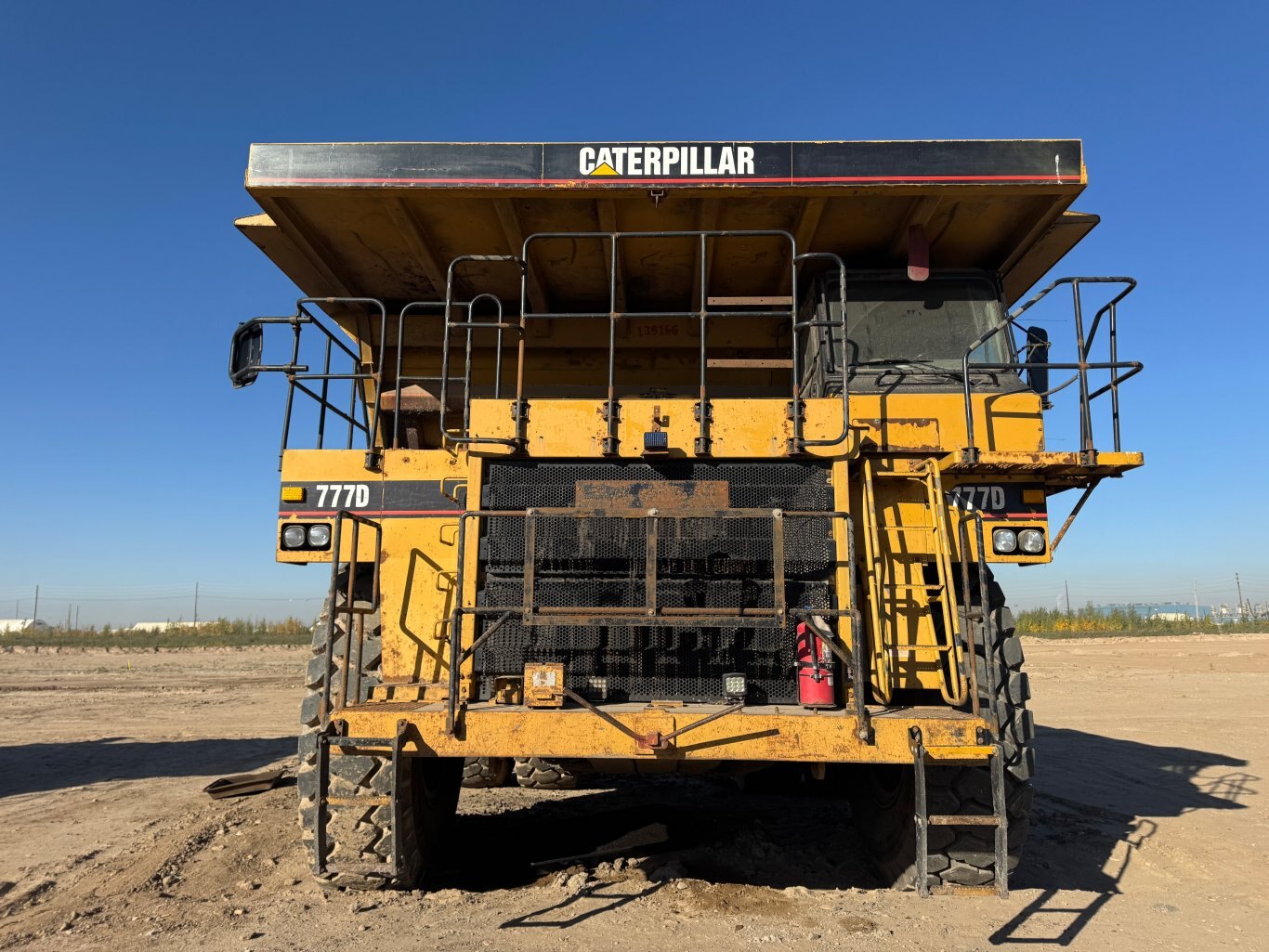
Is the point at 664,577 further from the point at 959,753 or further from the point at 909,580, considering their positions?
the point at 959,753

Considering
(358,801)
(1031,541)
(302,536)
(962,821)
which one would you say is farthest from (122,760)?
(1031,541)

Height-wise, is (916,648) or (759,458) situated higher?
(759,458)

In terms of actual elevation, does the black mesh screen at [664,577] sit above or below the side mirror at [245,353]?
below

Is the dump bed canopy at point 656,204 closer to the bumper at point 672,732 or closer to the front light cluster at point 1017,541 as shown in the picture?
the front light cluster at point 1017,541

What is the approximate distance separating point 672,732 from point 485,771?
3.29 metres

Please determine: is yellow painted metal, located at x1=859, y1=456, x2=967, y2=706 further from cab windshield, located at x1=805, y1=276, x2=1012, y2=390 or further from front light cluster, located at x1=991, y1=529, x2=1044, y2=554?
cab windshield, located at x1=805, y1=276, x2=1012, y2=390

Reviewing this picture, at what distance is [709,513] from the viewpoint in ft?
13.4

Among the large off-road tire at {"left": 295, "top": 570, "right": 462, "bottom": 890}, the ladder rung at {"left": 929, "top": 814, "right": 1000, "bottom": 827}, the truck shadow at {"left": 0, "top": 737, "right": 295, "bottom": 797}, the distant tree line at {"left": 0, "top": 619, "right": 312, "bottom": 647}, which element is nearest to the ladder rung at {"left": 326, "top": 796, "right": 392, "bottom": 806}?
the large off-road tire at {"left": 295, "top": 570, "right": 462, "bottom": 890}

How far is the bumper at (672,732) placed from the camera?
358cm

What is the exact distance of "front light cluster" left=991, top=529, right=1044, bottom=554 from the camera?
4668 mm

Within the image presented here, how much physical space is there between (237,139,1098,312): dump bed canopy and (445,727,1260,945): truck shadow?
368 cm

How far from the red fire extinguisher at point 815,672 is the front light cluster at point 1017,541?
4.34ft

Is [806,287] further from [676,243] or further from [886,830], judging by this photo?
[886,830]

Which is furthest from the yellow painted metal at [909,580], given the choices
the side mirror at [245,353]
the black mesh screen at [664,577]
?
the side mirror at [245,353]
